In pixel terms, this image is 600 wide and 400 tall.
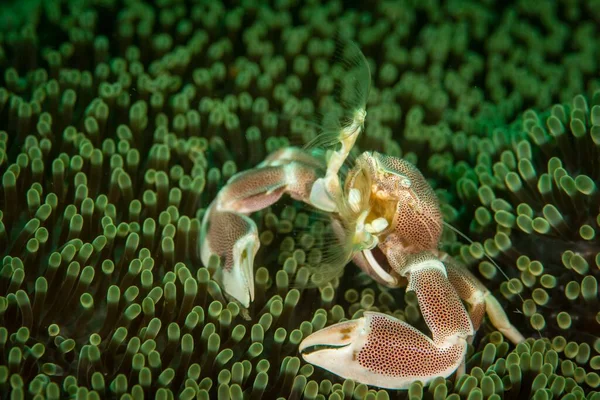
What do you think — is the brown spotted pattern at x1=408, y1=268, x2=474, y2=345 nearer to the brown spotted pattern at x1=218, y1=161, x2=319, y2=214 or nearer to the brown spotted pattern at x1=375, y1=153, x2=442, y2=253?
the brown spotted pattern at x1=375, y1=153, x2=442, y2=253

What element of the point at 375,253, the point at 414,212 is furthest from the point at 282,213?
the point at 414,212

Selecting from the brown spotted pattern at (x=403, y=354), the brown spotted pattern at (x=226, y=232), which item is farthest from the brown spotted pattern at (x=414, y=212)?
the brown spotted pattern at (x=226, y=232)

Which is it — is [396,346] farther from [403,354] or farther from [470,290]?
[470,290]

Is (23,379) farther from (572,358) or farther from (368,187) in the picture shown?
(572,358)

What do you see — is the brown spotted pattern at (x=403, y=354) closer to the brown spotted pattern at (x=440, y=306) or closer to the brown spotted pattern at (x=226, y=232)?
the brown spotted pattern at (x=440, y=306)

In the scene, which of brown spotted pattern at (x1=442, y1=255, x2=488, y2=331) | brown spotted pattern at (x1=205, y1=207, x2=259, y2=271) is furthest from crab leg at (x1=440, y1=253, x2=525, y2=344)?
brown spotted pattern at (x1=205, y1=207, x2=259, y2=271)

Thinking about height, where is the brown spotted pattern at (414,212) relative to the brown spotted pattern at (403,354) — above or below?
above
